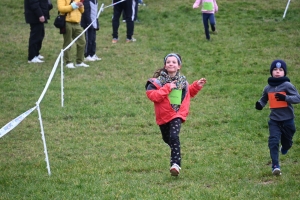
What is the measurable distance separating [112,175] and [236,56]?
868 centimetres

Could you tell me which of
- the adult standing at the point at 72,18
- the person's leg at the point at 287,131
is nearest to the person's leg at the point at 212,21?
the adult standing at the point at 72,18

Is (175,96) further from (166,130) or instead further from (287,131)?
(287,131)

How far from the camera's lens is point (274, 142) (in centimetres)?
756

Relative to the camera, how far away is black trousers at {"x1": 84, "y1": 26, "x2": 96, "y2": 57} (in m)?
15.1

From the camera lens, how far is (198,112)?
11.4 m

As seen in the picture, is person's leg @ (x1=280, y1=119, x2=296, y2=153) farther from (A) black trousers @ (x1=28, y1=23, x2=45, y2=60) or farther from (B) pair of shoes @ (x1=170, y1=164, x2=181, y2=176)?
(A) black trousers @ (x1=28, y1=23, x2=45, y2=60)

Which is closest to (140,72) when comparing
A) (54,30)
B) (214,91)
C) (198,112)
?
(214,91)

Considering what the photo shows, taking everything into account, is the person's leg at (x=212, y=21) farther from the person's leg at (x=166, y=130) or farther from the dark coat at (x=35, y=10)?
the person's leg at (x=166, y=130)

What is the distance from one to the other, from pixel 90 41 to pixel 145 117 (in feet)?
15.4

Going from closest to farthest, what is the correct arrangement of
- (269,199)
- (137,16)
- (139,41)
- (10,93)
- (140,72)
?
(269,199)
(10,93)
(140,72)
(139,41)
(137,16)

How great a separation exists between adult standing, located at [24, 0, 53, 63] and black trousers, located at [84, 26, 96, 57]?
1135 millimetres

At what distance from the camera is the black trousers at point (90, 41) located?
49.6 ft

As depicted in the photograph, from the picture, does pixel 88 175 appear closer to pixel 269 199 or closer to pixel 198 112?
pixel 269 199

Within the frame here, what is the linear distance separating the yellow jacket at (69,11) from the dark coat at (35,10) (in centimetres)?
77
